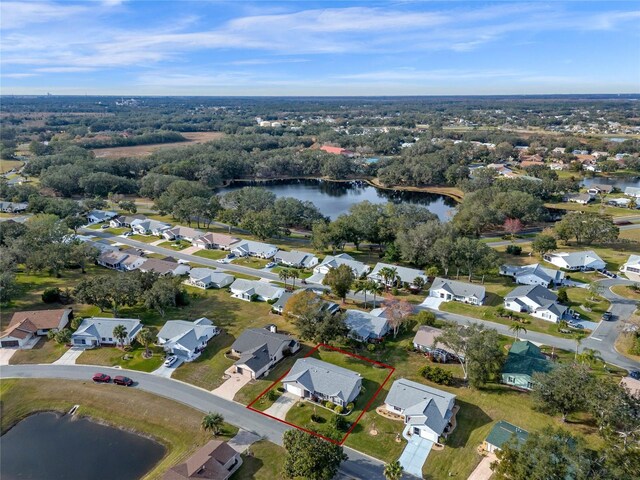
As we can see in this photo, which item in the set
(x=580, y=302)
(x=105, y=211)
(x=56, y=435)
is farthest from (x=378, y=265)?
(x=105, y=211)

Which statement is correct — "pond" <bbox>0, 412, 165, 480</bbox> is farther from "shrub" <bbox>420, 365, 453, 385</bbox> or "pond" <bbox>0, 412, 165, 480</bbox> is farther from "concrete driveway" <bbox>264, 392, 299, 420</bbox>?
"shrub" <bbox>420, 365, 453, 385</bbox>

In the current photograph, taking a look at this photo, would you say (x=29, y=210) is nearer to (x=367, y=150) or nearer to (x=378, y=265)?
(x=378, y=265)

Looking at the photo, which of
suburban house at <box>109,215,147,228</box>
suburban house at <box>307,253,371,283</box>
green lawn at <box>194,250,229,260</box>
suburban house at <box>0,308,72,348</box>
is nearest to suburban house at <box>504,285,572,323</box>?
suburban house at <box>307,253,371,283</box>

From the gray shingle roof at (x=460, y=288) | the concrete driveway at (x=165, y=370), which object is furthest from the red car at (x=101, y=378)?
the gray shingle roof at (x=460, y=288)

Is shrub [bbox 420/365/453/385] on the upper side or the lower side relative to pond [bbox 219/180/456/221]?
lower

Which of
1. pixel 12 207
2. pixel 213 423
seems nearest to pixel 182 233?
pixel 12 207

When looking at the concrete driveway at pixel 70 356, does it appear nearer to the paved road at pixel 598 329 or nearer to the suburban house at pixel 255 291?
the suburban house at pixel 255 291

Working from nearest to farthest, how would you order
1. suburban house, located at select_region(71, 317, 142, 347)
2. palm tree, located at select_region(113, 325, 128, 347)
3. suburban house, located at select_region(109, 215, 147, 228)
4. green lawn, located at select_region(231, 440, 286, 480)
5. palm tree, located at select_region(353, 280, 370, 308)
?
1. green lawn, located at select_region(231, 440, 286, 480)
2. palm tree, located at select_region(113, 325, 128, 347)
3. suburban house, located at select_region(71, 317, 142, 347)
4. palm tree, located at select_region(353, 280, 370, 308)
5. suburban house, located at select_region(109, 215, 147, 228)
